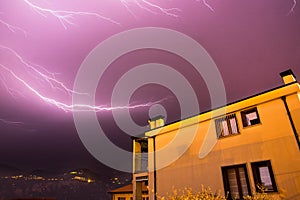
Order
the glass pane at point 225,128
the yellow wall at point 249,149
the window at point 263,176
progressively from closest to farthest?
1. the yellow wall at point 249,149
2. the window at point 263,176
3. the glass pane at point 225,128

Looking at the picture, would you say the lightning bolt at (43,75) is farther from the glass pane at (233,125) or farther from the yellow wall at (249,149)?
the glass pane at (233,125)

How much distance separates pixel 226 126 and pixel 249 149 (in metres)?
1.84

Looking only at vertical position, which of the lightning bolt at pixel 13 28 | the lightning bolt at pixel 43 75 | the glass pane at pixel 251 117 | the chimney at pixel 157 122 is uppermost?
the lightning bolt at pixel 13 28

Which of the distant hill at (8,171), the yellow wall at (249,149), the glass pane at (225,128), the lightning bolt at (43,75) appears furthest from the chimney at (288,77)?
the distant hill at (8,171)

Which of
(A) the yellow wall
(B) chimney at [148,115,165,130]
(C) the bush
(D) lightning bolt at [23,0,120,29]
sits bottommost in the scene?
(C) the bush

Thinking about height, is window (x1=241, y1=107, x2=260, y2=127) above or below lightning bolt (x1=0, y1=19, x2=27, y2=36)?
below

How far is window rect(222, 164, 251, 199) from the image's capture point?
884 cm

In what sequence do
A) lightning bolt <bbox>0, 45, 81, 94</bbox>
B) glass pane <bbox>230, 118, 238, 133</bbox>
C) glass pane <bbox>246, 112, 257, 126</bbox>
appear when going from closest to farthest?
1. glass pane <bbox>246, 112, 257, 126</bbox>
2. glass pane <bbox>230, 118, 238, 133</bbox>
3. lightning bolt <bbox>0, 45, 81, 94</bbox>

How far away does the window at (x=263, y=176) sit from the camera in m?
8.06

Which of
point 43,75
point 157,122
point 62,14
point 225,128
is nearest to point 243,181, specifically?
Answer: point 225,128

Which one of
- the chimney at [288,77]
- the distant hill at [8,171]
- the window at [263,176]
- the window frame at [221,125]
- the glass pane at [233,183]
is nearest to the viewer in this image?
the window at [263,176]

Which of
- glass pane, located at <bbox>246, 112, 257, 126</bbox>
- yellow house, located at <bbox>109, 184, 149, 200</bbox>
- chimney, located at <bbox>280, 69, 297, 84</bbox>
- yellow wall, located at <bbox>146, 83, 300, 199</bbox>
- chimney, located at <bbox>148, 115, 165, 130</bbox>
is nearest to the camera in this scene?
yellow wall, located at <bbox>146, 83, 300, 199</bbox>

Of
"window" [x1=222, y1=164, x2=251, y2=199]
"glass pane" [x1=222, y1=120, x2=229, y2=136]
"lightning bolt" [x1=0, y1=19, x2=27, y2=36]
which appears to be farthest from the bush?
"lightning bolt" [x1=0, y1=19, x2=27, y2=36]

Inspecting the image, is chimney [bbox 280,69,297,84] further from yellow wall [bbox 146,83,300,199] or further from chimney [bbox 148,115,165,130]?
chimney [bbox 148,115,165,130]
